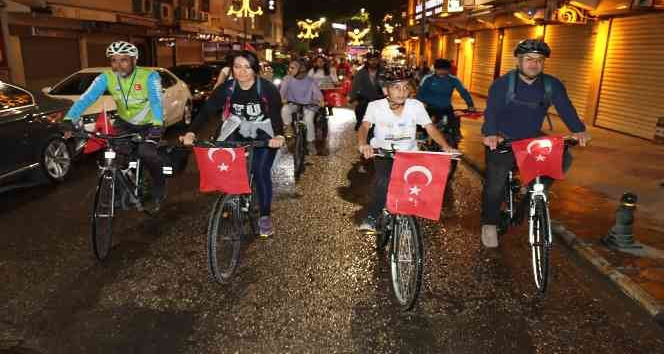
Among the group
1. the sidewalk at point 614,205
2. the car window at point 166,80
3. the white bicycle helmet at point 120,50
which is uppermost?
the white bicycle helmet at point 120,50

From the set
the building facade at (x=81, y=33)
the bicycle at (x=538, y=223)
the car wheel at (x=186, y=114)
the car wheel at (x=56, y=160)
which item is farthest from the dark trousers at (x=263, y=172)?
the building facade at (x=81, y=33)

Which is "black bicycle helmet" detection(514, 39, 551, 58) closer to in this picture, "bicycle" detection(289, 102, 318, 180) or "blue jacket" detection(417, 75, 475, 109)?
"blue jacket" detection(417, 75, 475, 109)

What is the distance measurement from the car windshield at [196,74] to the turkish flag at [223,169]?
12420 mm

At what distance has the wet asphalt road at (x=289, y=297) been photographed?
12.1 feet

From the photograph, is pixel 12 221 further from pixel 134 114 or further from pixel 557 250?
pixel 557 250

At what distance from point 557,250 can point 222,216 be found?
3578mm

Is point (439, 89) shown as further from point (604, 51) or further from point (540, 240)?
point (604, 51)

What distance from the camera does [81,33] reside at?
1955 cm

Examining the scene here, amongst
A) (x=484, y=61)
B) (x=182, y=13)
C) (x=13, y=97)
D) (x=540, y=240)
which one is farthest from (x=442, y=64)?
(x=182, y=13)

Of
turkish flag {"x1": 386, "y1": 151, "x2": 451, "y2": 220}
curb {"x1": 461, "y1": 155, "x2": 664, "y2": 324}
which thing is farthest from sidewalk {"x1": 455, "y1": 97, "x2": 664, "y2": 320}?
turkish flag {"x1": 386, "y1": 151, "x2": 451, "y2": 220}

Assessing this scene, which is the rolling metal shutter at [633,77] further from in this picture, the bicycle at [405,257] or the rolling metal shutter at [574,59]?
the bicycle at [405,257]

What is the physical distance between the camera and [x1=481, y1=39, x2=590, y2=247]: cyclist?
4.66 meters

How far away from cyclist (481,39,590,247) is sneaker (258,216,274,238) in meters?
2.33

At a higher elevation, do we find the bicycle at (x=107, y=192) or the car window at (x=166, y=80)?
the car window at (x=166, y=80)
